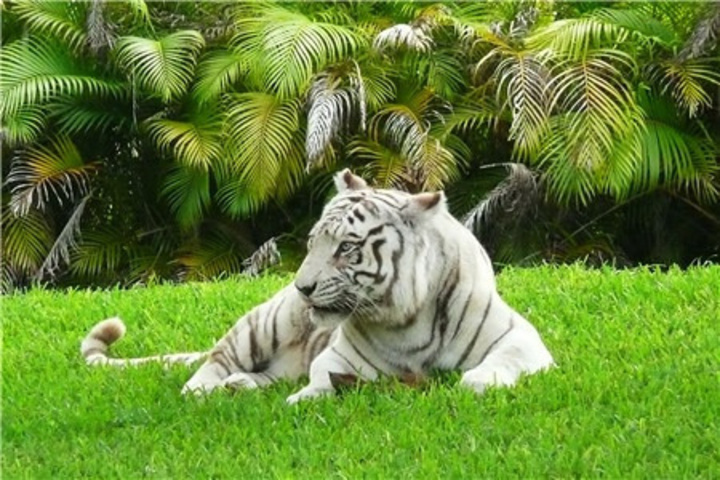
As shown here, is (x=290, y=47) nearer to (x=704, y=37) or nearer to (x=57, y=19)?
(x=57, y=19)

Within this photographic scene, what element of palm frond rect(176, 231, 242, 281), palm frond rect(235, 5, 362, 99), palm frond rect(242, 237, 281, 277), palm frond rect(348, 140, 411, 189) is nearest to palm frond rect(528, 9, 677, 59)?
palm frond rect(348, 140, 411, 189)

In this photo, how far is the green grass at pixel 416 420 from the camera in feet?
15.9

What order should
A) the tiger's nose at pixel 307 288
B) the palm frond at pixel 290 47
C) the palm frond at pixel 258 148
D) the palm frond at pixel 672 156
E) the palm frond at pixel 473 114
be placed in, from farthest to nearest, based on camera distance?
the palm frond at pixel 473 114
the palm frond at pixel 258 148
the palm frond at pixel 290 47
the palm frond at pixel 672 156
the tiger's nose at pixel 307 288

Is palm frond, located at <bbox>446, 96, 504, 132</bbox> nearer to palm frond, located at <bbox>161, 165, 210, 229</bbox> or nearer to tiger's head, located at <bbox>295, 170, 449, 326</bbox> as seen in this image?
palm frond, located at <bbox>161, 165, 210, 229</bbox>

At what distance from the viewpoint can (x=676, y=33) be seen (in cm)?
1147

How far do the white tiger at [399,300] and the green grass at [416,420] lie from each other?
12cm

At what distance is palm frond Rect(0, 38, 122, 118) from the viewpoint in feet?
37.6

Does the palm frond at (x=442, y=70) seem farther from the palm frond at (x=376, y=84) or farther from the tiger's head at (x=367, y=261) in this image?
the tiger's head at (x=367, y=261)

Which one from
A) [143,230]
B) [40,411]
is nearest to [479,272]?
[40,411]

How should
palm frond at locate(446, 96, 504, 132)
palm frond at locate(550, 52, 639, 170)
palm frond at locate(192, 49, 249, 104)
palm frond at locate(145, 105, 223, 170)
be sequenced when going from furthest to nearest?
palm frond at locate(192, 49, 249, 104), palm frond at locate(145, 105, 223, 170), palm frond at locate(446, 96, 504, 132), palm frond at locate(550, 52, 639, 170)

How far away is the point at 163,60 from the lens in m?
11.6

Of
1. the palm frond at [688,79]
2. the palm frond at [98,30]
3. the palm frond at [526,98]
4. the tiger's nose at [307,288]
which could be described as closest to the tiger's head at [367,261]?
the tiger's nose at [307,288]

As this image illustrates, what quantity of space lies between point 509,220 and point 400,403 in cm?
562

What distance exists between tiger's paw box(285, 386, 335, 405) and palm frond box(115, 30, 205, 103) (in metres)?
6.06
